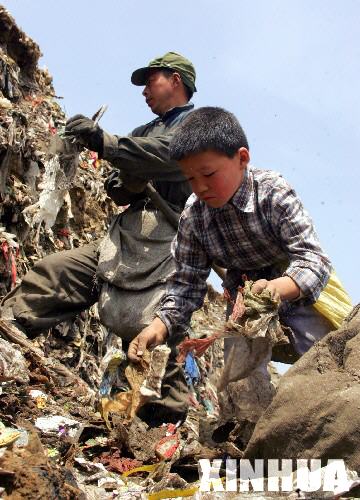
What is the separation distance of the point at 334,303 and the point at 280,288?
0.72 m

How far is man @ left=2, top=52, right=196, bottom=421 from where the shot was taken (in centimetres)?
439

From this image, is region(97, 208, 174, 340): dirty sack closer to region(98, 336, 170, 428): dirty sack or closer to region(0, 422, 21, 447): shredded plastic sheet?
region(98, 336, 170, 428): dirty sack

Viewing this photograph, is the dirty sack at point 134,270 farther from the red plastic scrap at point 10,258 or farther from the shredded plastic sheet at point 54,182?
the red plastic scrap at point 10,258

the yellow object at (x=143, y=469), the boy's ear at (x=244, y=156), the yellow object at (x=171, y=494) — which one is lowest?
the yellow object at (x=143, y=469)

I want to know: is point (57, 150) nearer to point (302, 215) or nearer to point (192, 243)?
point (192, 243)

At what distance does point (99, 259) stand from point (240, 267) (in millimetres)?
1325

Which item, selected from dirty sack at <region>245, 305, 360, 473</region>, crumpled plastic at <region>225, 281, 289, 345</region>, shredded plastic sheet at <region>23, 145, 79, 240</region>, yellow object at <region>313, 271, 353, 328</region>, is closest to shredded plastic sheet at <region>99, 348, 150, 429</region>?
crumpled plastic at <region>225, 281, 289, 345</region>

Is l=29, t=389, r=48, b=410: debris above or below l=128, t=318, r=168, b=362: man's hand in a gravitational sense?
below

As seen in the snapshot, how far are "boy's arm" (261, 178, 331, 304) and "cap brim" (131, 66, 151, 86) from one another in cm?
197

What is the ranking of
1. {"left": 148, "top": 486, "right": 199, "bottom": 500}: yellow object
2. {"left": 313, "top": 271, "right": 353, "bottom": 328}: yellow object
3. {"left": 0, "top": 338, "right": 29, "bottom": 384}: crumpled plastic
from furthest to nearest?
{"left": 0, "top": 338, "right": 29, "bottom": 384}: crumpled plastic < {"left": 313, "top": 271, "right": 353, "bottom": 328}: yellow object < {"left": 148, "top": 486, "right": 199, "bottom": 500}: yellow object

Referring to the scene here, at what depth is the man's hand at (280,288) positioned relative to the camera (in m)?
2.86

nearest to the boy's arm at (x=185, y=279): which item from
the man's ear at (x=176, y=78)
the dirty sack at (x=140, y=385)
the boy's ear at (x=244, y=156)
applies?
the dirty sack at (x=140, y=385)

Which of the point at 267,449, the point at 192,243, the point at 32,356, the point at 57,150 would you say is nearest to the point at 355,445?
the point at 267,449

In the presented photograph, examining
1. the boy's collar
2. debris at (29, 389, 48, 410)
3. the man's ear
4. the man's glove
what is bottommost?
debris at (29, 389, 48, 410)
